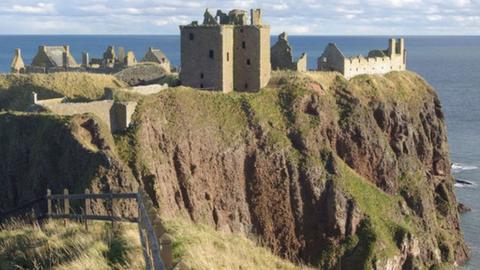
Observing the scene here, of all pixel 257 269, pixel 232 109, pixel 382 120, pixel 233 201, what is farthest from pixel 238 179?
pixel 257 269

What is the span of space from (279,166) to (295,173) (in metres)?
1.59

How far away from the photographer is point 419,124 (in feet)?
252

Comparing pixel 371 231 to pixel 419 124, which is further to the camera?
pixel 419 124

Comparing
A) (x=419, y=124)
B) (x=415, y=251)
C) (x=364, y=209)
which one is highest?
(x=419, y=124)

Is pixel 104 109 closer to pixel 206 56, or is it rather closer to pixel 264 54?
pixel 206 56

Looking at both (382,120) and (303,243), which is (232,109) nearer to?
(303,243)

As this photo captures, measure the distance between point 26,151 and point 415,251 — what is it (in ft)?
116

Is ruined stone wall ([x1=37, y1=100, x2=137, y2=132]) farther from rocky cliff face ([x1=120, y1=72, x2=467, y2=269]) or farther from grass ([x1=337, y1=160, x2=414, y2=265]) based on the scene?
grass ([x1=337, y1=160, x2=414, y2=265])

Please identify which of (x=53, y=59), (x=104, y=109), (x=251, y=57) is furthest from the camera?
(x=53, y=59)

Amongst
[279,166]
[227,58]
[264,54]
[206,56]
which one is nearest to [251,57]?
[264,54]

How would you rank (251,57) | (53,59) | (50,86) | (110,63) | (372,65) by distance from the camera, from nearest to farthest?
(50,86) < (251,57) < (53,59) < (372,65) < (110,63)

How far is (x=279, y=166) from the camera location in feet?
189

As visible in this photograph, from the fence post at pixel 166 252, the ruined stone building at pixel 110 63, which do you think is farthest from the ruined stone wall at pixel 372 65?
the fence post at pixel 166 252

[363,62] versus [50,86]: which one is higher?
[363,62]
